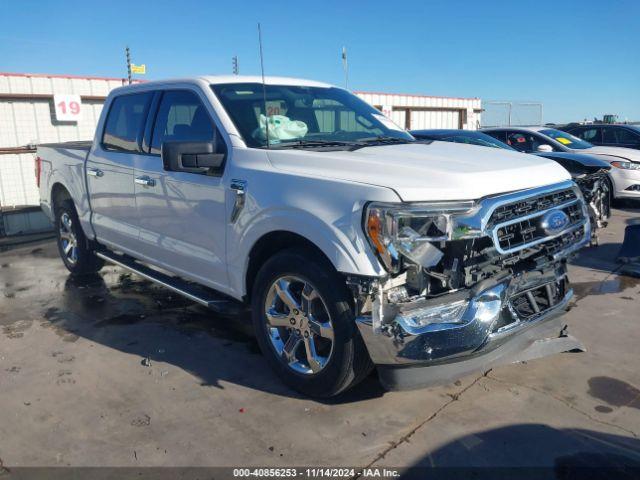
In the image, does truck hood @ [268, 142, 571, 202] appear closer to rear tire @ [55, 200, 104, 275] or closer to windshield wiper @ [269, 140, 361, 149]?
windshield wiper @ [269, 140, 361, 149]

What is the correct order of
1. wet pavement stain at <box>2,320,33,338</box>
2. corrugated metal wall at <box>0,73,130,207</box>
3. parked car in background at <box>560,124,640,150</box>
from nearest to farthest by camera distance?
1. wet pavement stain at <box>2,320,33,338</box>
2. corrugated metal wall at <box>0,73,130,207</box>
3. parked car in background at <box>560,124,640,150</box>

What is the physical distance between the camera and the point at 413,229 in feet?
9.32

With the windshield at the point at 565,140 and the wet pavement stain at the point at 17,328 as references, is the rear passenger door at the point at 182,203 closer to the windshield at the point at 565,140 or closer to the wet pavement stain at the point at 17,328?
the wet pavement stain at the point at 17,328

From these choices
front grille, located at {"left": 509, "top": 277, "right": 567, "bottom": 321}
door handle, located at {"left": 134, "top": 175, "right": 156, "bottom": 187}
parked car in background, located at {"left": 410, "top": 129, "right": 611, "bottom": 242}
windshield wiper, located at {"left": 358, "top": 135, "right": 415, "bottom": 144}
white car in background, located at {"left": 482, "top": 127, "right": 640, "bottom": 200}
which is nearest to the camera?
front grille, located at {"left": 509, "top": 277, "right": 567, "bottom": 321}

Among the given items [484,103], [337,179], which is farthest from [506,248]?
[484,103]

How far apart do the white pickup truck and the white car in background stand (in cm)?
675

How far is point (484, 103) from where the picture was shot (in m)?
25.1

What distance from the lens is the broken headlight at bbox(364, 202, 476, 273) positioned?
277cm

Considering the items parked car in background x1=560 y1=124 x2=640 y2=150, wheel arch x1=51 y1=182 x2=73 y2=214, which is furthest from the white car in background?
wheel arch x1=51 y1=182 x2=73 y2=214

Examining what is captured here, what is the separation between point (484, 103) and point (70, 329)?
23.6m

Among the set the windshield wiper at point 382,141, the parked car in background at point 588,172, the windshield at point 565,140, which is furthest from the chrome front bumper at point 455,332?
the windshield at point 565,140

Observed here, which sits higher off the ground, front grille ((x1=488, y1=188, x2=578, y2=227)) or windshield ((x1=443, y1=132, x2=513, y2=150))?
windshield ((x1=443, y1=132, x2=513, y2=150))

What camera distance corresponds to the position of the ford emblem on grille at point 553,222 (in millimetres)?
3182

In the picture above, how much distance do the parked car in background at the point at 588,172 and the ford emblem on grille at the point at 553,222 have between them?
138 centimetres
